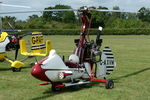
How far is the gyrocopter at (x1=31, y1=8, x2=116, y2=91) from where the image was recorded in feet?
23.8

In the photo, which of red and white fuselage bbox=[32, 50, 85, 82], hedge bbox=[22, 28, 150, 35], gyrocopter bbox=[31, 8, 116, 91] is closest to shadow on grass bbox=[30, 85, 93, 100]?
gyrocopter bbox=[31, 8, 116, 91]

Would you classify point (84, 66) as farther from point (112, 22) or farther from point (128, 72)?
point (112, 22)

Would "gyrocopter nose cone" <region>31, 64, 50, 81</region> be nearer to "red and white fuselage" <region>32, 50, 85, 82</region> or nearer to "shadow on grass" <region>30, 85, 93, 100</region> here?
"red and white fuselage" <region>32, 50, 85, 82</region>

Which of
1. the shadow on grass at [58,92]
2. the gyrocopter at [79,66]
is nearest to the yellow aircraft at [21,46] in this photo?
the gyrocopter at [79,66]

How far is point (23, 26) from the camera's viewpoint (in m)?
67.4

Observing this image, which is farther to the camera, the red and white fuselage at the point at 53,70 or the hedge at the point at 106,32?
the hedge at the point at 106,32

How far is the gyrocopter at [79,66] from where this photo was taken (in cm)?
726

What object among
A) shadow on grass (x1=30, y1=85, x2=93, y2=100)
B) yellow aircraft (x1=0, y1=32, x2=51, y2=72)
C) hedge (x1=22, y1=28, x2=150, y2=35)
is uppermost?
yellow aircraft (x1=0, y1=32, x2=51, y2=72)

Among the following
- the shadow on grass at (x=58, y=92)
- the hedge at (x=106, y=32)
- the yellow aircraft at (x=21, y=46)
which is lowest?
the hedge at (x=106, y=32)

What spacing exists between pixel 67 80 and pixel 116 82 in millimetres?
2343

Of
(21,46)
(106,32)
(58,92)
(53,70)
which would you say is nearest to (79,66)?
(58,92)

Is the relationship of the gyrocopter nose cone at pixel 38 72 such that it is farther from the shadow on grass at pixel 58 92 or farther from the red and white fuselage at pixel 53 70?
the shadow on grass at pixel 58 92

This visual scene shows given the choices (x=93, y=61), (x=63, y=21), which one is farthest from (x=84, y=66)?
(x=63, y=21)

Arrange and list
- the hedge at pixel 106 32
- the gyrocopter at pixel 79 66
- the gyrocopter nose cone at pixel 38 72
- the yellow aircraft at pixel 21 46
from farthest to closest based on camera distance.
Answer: the hedge at pixel 106 32, the yellow aircraft at pixel 21 46, the gyrocopter at pixel 79 66, the gyrocopter nose cone at pixel 38 72
